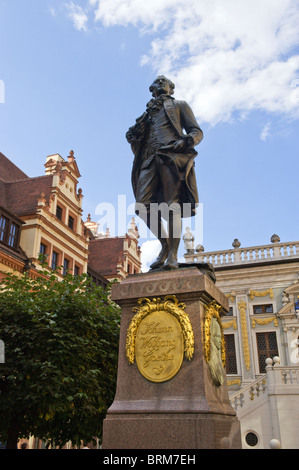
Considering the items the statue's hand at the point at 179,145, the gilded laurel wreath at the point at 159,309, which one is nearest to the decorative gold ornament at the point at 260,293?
the statue's hand at the point at 179,145

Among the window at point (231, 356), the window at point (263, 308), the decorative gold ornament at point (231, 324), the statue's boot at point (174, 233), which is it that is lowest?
the statue's boot at point (174, 233)

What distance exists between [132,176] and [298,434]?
14409 millimetres

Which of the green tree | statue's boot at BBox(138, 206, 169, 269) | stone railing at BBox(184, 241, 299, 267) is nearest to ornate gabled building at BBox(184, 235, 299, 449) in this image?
stone railing at BBox(184, 241, 299, 267)

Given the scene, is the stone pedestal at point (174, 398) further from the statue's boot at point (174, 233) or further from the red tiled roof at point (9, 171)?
the red tiled roof at point (9, 171)

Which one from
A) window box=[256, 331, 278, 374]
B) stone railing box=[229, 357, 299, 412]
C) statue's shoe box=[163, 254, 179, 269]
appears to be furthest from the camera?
window box=[256, 331, 278, 374]

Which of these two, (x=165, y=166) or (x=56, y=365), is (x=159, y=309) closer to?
(x=165, y=166)

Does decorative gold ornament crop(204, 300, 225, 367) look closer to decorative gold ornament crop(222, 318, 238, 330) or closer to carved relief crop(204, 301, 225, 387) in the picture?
carved relief crop(204, 301, 225, 387)

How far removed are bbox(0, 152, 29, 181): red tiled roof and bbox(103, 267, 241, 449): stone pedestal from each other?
2331 centimetres

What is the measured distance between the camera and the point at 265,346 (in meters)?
23.2

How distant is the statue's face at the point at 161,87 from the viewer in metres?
5.96

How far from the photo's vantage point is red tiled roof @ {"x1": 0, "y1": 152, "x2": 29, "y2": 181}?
26.7 metres

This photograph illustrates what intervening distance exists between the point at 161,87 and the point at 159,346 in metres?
3.53

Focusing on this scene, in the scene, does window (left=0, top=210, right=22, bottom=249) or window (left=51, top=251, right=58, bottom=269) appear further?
window (left=51, top=251, right=58, bottom=269)

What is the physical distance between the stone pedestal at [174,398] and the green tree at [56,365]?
4228mm
